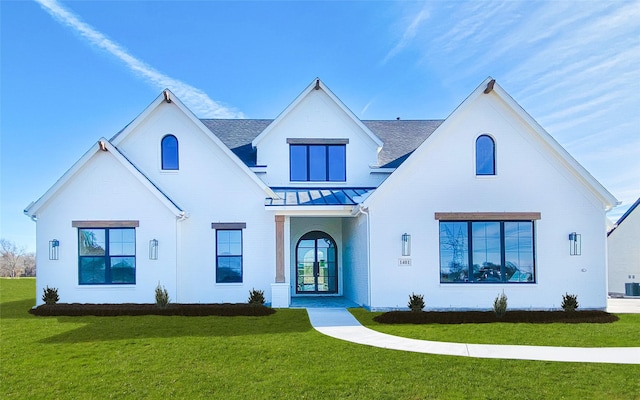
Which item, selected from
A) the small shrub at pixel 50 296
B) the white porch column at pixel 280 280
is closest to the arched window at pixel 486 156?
the white porch column at pixel 280 280

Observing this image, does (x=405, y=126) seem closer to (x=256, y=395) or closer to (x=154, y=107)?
(x=154, y=107)

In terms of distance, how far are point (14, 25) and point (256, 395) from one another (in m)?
18.1

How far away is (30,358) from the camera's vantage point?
376 inches

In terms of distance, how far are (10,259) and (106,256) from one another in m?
44.0

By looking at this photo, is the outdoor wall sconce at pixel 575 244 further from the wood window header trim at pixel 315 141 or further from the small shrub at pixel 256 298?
the small shrub at pixel 256 298

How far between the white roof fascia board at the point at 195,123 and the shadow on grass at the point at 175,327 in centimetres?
545

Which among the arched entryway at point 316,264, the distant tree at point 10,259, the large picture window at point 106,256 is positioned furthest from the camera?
the distant tree at point 10,259

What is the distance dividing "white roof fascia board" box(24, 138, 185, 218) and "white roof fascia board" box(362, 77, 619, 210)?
7.39 meters

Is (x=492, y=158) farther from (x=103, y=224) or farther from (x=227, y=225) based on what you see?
(x=103, y=224)

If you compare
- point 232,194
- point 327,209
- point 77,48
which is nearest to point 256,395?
point 327,209

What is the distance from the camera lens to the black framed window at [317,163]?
20156mm

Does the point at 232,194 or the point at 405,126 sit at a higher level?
the point at 405,126

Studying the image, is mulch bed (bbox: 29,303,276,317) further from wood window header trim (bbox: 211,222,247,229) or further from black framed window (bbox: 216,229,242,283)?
wood window header trim (bbox: 211,222,247,229)

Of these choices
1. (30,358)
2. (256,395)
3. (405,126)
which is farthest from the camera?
(405,126)
